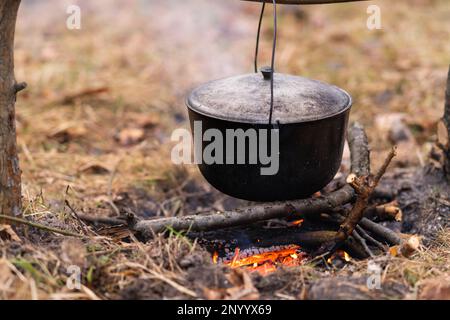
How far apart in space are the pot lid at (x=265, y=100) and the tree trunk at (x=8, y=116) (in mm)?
852

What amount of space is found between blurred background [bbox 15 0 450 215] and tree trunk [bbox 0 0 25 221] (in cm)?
38

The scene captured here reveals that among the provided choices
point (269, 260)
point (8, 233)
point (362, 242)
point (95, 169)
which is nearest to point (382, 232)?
point (362, 242)

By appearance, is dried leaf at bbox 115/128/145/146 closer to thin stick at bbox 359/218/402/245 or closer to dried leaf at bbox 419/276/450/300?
thin stick at bbox 359/218/402/245

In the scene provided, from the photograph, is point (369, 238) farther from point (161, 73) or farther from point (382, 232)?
point (161, 73)

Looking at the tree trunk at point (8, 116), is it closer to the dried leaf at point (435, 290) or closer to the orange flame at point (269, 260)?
the orange flame at point (269, 260)

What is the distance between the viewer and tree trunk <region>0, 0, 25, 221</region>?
2.47 metres

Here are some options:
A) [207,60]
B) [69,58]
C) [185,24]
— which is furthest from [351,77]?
[69,58]

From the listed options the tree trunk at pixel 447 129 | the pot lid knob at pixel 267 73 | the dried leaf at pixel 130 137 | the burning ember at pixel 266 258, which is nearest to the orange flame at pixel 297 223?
the burning ember at pixel 266 258

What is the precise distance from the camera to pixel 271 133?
267cm

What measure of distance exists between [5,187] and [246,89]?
122 cm

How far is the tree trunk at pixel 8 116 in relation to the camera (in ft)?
8.12

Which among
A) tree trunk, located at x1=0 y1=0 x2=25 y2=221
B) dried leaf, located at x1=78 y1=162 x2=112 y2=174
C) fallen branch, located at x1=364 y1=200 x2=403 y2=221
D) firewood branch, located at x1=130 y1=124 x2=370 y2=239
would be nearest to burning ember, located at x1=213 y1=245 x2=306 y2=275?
firewood branch, located at x1=130 y1=124 x2=370 y2=239

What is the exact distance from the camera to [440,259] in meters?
2.80

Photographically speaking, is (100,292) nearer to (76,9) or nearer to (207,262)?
(207,262)
